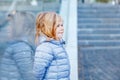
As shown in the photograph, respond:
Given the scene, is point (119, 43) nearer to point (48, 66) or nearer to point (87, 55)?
point (87, 55)

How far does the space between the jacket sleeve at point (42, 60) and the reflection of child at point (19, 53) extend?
Result: 199 millimetres

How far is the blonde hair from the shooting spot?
383 cm

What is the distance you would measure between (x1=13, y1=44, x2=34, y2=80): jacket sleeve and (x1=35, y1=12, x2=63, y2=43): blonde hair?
36cm

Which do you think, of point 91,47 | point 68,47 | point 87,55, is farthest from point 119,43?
point 68,47

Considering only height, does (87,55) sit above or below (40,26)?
below

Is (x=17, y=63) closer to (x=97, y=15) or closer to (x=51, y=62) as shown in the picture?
(x=51, y=62)

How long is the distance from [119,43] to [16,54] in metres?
7.49

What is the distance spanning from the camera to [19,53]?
3.48 m

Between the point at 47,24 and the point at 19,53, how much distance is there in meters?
0.48

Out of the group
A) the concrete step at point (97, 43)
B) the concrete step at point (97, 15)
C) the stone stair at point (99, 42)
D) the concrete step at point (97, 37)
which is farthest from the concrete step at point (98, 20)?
the concrete step at point (97, 43)

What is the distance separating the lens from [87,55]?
9344mm

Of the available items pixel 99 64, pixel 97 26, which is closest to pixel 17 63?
pixel 99 64

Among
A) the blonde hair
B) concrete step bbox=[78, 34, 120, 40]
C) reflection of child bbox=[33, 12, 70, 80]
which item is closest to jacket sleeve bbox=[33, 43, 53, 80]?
reflection of child bbox=[33, 12, 70, 80]

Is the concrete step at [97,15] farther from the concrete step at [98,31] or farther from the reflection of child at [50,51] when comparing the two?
the reflection of child at [50,51]
